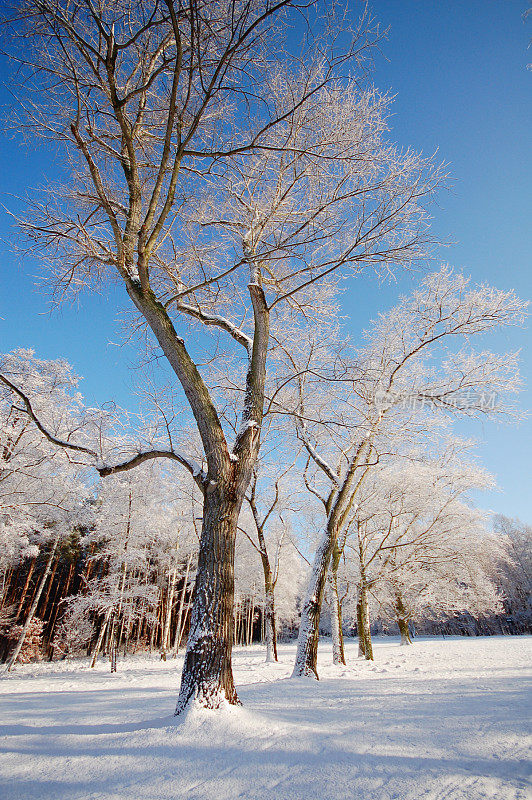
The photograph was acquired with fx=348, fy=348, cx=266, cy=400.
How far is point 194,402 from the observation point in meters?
3.91

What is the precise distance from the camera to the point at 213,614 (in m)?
3.14

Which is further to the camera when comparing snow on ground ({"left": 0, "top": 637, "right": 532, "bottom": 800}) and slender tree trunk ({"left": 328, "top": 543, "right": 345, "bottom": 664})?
slender tree trunk ({"left": 328, "top": 543, "right": 345, "bottom": 664})

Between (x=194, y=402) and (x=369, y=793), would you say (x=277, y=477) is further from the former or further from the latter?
(x=369, y=793)

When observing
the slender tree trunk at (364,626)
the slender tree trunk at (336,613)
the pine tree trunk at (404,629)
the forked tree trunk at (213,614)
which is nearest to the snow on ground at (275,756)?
the forked tree trunk at (213,614)

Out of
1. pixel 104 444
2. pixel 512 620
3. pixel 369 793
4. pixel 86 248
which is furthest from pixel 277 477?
pixel 512 620

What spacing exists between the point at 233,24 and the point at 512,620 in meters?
54.5

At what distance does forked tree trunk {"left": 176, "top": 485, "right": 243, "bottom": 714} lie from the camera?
116 inches

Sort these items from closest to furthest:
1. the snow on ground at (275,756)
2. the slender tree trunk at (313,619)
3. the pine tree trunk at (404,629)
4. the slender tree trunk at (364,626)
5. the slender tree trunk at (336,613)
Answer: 1. the snow on ground at (275,756)
2. the slender tree trunk at (313,619)
3. the slender tree trunk at (336,613)
4. the slender tree trunk at (364,626)
5. the pine tree trunk at (404,629)

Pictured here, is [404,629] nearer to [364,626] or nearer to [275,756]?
[364,626]

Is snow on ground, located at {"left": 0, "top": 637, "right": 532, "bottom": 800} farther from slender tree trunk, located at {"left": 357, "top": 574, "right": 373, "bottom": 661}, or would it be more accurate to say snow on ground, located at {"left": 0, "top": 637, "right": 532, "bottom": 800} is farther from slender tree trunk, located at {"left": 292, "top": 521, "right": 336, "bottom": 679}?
slender tree trunk, located at {"left": 357, "top": 574, "right": 373, "bottom": 661}

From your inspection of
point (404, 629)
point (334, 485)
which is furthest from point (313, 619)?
point (404, 629)

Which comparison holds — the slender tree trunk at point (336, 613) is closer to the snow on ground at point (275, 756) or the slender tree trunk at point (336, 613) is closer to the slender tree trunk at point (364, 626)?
the slender tree trunk at point (364, 626)

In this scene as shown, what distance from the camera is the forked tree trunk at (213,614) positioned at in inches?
116

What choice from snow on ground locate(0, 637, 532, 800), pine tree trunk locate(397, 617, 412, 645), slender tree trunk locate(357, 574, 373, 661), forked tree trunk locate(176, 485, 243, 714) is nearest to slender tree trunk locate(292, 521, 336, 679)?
snow on ground locate(0, 637, 532, 800)
